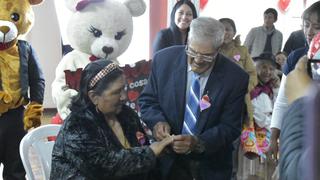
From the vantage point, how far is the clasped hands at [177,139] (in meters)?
1.83

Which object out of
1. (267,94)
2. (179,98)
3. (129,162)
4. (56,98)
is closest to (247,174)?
(267,94)

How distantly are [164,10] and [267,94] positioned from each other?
6.18 feet

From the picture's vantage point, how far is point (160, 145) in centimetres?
179

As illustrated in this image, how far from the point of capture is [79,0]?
9.29 feet

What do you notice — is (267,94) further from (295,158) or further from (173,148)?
(295,158)

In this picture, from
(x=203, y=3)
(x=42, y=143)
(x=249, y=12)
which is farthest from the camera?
(x=249, y=12)

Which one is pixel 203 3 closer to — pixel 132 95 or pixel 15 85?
pixel 132 95

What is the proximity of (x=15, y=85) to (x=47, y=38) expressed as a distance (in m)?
3.38

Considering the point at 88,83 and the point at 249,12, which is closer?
the point at 88,83

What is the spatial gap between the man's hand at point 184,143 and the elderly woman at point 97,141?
0.07 m

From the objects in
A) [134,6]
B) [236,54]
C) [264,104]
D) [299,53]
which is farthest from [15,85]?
[264,104]

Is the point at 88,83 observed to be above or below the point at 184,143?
above

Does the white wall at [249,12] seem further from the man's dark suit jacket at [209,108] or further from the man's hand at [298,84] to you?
the man's hand at [298,84]

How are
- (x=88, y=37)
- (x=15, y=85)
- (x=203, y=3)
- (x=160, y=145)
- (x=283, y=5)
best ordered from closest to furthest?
1. (x=160, y=145)
2. (x=15, y=85)
3. (x=88, y=37)
4. (x=203, y=3)
5. (x=283, y=5)
